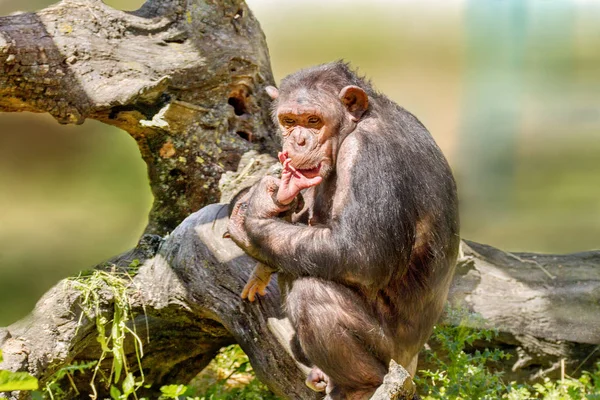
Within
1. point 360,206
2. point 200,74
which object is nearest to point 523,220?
point 200,74

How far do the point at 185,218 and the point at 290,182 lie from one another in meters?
1.70

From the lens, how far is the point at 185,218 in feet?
17.5

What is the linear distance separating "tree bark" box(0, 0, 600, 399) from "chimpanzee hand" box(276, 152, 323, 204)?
Result: 32.7 inches

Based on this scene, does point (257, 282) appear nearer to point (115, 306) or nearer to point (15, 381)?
point (115, 306)

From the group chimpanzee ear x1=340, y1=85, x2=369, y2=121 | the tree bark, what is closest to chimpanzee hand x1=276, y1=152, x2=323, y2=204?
chimpanzee ear x1=340, y1=85, x2=369, y2=121

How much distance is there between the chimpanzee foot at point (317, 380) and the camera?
4.10 metres

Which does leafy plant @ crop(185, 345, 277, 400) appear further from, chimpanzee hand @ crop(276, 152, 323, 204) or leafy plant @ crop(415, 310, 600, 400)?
chimpanzee hand @ crop(276, 152, 323, 204)

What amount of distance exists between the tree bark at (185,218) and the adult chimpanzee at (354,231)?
0.54m

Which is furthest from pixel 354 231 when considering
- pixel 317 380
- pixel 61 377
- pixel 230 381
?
pixel 230 381

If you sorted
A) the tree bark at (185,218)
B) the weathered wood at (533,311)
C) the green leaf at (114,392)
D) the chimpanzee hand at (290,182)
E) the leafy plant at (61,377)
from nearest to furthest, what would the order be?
the chimpanzee hand at (290,182), the green leaf at (114,392), the leafy plant at (61,377), the tree bark at (185,218), the weathered wood at (533,311)

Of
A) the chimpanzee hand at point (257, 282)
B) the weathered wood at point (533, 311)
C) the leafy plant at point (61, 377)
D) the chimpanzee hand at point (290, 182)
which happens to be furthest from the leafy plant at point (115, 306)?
the weathered wood at point (533, 311)

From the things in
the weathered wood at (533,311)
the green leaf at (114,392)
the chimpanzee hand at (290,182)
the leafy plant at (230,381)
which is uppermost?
the chimpanzee hand at (290,182)

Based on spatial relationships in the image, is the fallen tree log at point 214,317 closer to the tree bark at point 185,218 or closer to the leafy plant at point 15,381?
the tree bark at point 185,218

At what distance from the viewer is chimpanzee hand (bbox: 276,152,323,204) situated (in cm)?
385
